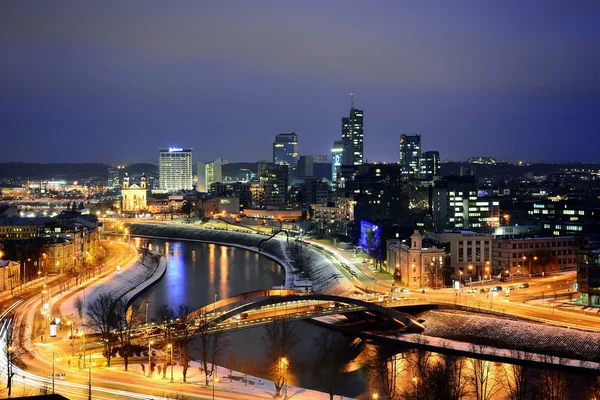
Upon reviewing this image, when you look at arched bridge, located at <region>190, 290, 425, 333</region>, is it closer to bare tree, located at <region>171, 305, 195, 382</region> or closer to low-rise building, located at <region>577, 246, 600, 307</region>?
bare tree, located at <region>171, 305, 195, 382</region>

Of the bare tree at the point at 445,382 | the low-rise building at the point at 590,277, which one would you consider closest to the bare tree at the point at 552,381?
the bare tree at the point at 445,382

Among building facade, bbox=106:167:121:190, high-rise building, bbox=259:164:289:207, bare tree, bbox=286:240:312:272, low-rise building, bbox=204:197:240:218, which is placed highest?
building facade, bbox=106:167:121:190

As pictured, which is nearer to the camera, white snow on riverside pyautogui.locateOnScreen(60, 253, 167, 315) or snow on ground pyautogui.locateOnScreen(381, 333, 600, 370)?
snow on ground pyautogui.locateOnScreen(381, 333, 600, 370)

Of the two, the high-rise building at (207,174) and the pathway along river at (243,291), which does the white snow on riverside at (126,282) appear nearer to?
the pathway along river at (243,291)

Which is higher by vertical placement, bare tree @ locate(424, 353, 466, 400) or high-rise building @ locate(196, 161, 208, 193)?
high-rise building @ locate(196, 161, 208, 193)

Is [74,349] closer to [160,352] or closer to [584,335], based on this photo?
[160,352]

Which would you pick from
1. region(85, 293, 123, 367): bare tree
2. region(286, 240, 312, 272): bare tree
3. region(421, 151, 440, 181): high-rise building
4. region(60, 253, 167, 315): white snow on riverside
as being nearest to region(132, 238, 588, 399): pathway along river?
region(60, 253, 167, 315): white snow on riverside

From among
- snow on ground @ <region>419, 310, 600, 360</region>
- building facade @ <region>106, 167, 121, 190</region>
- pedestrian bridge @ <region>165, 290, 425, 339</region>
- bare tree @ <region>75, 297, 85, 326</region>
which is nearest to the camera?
snow on ground @ <region>419, 310, 600, 360</region>

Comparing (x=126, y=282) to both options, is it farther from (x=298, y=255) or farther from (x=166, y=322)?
(x=166, y=322)
